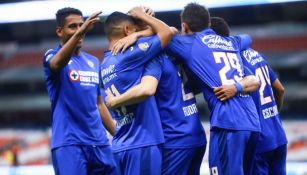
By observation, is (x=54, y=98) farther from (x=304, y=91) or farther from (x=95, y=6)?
(x=304, y=91)

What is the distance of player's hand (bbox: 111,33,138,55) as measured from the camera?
4.75m

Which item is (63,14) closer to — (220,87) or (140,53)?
(140,53)

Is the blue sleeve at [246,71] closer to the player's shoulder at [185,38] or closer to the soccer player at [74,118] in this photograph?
the player's shoulder at [185,38]

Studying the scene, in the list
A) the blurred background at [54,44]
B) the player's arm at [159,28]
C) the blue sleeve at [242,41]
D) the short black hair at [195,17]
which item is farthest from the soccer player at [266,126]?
the blurred background at [54,44]

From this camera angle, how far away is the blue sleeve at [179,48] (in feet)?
16.3

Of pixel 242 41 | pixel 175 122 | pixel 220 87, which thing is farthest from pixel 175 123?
pixel 242 41

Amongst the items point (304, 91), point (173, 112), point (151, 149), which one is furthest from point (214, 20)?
point (304, 91)

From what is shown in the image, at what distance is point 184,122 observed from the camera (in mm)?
4879

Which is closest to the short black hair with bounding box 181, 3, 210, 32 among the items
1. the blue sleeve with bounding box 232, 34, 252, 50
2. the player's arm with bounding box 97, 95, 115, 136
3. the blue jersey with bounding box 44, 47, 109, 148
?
the blue sleeve with bounding box 232, 34, 252, 50

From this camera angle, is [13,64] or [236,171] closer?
[236,171]

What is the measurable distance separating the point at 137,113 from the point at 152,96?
0.52 feet

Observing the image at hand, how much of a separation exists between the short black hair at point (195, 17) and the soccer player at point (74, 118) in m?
0.80

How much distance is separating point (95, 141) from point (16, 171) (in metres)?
6.48

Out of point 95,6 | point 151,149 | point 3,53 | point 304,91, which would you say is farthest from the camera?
point 3,53
